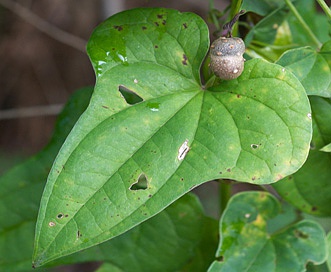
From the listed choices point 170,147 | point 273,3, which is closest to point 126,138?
point 170,147

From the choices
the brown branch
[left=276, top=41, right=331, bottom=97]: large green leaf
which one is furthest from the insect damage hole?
the brown branch

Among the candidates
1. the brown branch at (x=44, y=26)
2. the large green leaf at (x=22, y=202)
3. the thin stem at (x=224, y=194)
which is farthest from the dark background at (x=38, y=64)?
the thin stem at (x=224, y=194)

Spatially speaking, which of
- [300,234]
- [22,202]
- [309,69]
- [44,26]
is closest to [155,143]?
[309,69]

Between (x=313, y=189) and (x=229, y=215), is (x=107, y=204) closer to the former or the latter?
(x=229, y=215)

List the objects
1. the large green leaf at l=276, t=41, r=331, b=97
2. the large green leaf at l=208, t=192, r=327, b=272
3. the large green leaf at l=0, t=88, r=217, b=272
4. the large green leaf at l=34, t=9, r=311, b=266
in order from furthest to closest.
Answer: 1. the large green leaf at l=0, t=88, r=217, b=272
2. the large green leaf at l=208, t=192, r=327, b=272
3. the large green leaf at l=276, t=41, r=331, b=97
4. the large green leaf at l=34, t=9, r=311, b=266

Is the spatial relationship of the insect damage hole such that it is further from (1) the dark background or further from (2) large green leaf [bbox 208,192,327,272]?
(1) the dark background

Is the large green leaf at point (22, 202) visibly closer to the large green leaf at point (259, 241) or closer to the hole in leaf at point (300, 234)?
the large green leaf at point (259, 241)

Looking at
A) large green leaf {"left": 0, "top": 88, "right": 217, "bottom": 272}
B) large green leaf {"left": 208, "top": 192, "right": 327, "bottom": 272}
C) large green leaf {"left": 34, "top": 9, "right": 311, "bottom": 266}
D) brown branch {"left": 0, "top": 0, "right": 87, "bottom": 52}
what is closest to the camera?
large green leaf {"left": 34, "top": 9, "right": 311, "bottom": 266}

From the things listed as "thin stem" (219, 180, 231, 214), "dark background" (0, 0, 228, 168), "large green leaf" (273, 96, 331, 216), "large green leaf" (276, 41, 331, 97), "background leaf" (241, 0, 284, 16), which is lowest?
"dark background" (0, 0, 228, 168)
